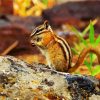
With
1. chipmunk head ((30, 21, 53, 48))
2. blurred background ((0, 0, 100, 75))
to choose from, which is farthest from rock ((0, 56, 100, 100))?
blurred background ((0, 0, 100, 75))

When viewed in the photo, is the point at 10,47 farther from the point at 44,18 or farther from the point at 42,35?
the point at 42,35

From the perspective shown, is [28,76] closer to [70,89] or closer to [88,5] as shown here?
[70,89]

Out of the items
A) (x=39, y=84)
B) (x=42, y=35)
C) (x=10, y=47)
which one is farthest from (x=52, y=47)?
(x=10, y=47)

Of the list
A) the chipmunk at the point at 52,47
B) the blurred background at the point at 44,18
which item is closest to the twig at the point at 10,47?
the blurred background at the point at 44,18

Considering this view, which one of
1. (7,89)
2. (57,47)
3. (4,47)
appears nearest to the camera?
(7,89)

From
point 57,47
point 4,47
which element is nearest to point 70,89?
point 57,47

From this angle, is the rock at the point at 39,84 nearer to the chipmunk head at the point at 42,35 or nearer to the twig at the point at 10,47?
the chipmunk head at the point at 42,35
